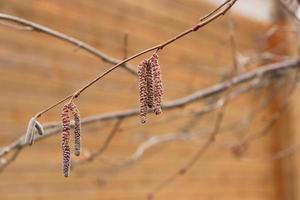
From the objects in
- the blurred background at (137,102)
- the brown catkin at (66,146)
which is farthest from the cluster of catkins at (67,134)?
the blurred background at (137,102)

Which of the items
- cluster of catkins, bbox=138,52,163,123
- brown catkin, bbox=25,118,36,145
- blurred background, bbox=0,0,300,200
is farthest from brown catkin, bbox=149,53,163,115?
blurred background, bbox=0,0,300,200

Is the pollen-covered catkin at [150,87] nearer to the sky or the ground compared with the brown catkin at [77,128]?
nearer to the sky

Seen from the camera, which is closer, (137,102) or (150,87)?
(150,87)

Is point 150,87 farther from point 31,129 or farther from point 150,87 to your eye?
point 31,129

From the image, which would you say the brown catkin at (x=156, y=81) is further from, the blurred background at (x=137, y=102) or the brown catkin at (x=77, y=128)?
the blurred background at (x=137, y=102)

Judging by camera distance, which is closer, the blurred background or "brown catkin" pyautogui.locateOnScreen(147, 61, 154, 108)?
"brown catkin" pyautogui.locateOnScreen(147, 61, 154, 108)

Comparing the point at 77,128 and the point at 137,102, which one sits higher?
the point at 137,102

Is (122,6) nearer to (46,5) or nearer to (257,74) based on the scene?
(46,5)

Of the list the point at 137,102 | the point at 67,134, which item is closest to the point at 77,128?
the point at 67,134

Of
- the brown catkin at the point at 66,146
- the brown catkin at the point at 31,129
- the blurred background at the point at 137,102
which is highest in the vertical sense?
the blurred background at the point at 137,102

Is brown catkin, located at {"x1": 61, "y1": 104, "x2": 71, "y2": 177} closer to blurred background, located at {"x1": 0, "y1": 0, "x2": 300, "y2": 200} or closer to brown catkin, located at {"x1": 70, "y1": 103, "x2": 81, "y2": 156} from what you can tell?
brown catkin, located at {"x1": 70, "y1": 103, "x2": 81, "y2": 156}
